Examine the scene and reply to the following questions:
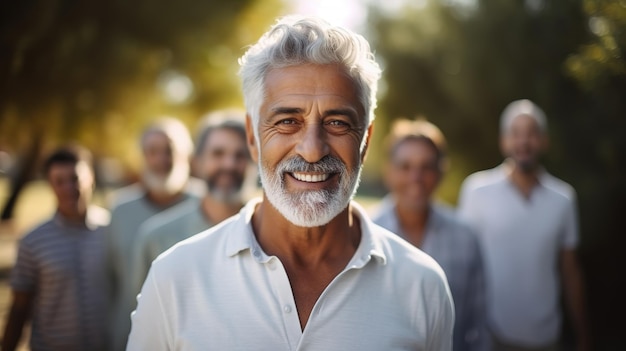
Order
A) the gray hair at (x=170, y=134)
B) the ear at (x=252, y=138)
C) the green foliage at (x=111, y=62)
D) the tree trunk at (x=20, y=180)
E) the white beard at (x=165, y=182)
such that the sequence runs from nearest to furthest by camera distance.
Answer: the ear at (x=252, y=138) → the green foliage at (x=111, y=62) → the white beard at (x=165, y=182) → the gray hair at (x=170, y=134) → the tree trunk at (x=20, y=180)

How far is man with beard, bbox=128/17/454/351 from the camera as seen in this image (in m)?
2.24

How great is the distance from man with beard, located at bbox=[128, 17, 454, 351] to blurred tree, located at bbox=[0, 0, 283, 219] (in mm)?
2371

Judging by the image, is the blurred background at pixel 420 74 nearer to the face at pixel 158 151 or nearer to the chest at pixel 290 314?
the face at pixel 158 151

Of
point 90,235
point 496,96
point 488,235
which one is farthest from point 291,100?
point 496,96

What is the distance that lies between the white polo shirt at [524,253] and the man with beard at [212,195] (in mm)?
1971

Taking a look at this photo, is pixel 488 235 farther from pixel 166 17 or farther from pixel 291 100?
pixel 166 17

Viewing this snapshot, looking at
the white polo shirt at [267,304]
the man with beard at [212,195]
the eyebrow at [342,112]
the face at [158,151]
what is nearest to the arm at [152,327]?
the white polo shirt at [267,304]

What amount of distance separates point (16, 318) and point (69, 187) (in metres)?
1.04

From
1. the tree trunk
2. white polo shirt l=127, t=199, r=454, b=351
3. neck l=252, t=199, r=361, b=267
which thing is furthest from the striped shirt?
the tree trunk

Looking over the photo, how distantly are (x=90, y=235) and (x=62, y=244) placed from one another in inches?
12.2

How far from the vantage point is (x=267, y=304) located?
2248mm

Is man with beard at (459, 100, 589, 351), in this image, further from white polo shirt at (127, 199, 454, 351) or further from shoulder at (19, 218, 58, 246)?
shoulder at (19, 218, 58, 246)

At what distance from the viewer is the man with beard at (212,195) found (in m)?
4.07

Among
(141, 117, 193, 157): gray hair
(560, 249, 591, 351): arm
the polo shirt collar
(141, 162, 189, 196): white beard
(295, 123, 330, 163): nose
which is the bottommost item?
(560, 249, 591, 351): arm
